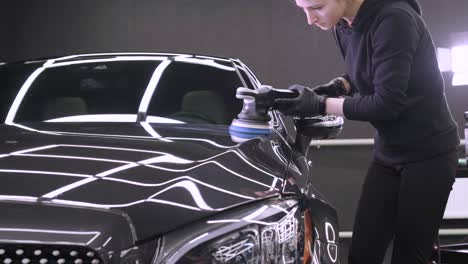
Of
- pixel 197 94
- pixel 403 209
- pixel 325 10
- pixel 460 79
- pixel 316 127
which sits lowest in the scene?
pixel 403 209

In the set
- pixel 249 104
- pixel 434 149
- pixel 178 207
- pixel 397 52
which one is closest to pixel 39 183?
pixel 178 207

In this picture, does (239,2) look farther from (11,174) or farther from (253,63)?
(11,174)

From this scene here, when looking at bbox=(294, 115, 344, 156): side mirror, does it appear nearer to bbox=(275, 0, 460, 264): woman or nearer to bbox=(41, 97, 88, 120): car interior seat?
bbox=(275, 0, 460, 264): woman

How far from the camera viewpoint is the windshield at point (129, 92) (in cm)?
181

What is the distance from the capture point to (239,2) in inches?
167

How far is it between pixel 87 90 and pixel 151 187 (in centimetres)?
112

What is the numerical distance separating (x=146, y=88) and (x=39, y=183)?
40.8 inches

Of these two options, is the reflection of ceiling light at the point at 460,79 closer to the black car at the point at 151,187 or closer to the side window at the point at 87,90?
the black car at the point at 151,187

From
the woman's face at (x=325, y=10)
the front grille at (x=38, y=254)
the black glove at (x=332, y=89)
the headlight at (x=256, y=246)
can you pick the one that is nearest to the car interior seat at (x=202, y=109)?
the black glove at (x=332, y=89)

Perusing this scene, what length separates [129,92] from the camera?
6.38 feet

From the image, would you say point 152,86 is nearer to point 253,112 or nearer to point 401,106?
point 253,112

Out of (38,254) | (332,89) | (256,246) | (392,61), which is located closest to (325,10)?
(392,61)

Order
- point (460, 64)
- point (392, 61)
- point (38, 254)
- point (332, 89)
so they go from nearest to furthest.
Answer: point (38, 254) < point (392, 61) < point (332, 89) < point (460, 64)

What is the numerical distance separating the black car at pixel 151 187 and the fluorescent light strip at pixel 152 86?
11mm
